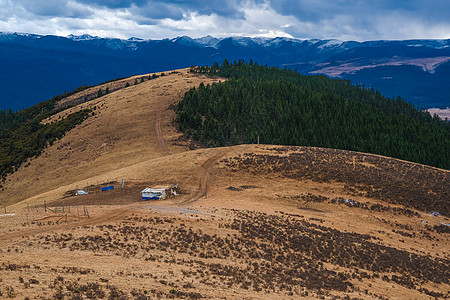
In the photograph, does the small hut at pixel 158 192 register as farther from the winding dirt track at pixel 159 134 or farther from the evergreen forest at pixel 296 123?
the evergreen forest at pixel 296 123

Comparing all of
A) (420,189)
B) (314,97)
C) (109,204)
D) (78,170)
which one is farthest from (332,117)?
(109,204)

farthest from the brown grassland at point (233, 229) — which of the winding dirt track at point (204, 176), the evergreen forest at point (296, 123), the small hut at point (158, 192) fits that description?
the evergreen forest at point (296, 123)

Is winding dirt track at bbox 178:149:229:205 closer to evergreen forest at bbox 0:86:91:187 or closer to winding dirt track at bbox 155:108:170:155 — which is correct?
winding dirt track at bbox 155:108:170:155

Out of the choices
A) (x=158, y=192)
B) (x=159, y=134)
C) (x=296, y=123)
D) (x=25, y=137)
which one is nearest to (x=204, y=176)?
(x=158, y=192)

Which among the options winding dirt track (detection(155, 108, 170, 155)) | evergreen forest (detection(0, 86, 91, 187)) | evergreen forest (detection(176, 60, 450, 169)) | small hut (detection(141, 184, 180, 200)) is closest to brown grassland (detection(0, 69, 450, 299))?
small hut (detection(141, 184, 180, 200))

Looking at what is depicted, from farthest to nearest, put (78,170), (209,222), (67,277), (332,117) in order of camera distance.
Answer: (332,117)
(78,170)
(209,222)
(67,277)

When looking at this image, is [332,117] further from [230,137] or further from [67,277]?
[67,277]
